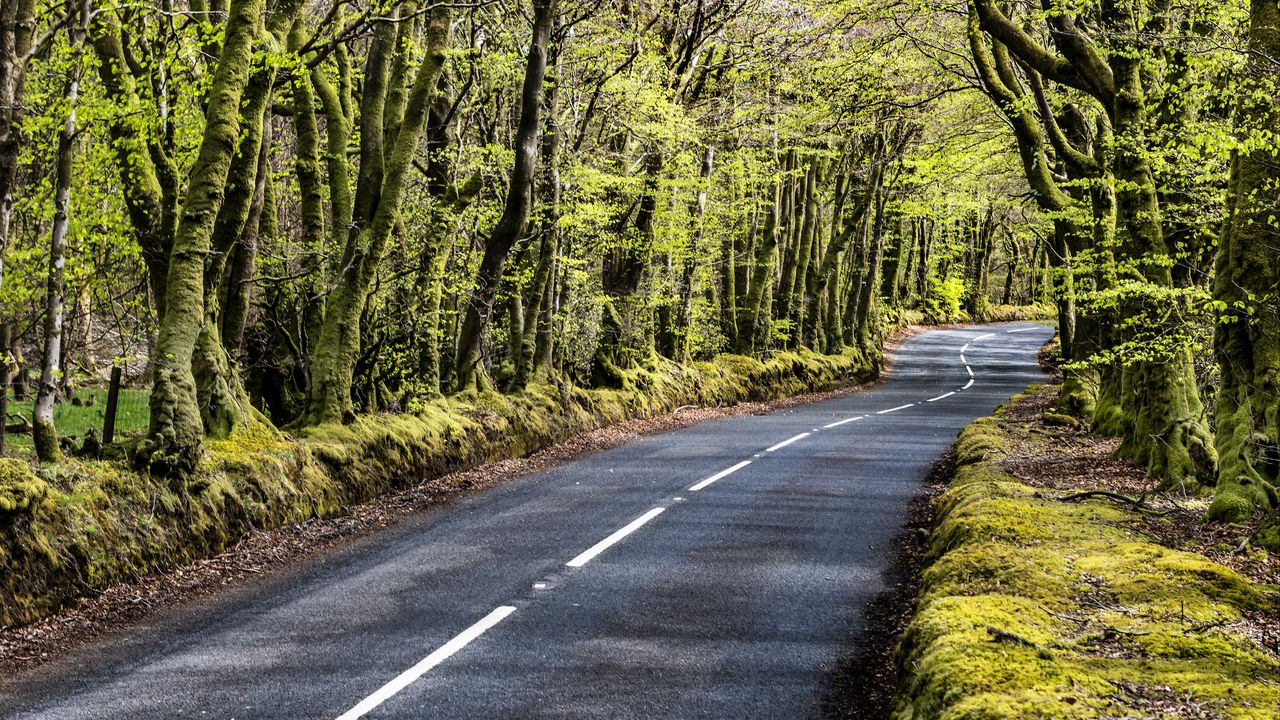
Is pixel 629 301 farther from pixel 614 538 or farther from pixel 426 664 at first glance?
pixel 426 664

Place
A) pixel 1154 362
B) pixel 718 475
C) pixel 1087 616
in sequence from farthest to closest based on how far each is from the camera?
1. pixel 718 475
2. pixel 1154 362
3. pixel 1087 616

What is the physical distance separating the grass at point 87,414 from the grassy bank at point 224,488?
133 inches

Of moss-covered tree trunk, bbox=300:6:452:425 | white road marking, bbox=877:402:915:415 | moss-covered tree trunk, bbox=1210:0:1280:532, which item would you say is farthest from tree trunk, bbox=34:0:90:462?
white road marking, bbox=877:402:915:415

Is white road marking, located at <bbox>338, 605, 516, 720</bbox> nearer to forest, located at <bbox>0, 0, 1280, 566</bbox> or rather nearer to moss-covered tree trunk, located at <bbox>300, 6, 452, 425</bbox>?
forest, located at <bbox>0, 0, 1280, 566</bbox>

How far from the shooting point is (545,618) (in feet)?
25.5

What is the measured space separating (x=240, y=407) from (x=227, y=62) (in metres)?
3.93

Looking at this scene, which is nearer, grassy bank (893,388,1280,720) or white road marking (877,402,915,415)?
grassy bank (893,388,1280,720)

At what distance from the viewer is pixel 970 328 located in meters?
67.6

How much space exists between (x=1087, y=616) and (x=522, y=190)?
11.7 meters

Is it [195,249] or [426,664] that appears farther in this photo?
[195,249]

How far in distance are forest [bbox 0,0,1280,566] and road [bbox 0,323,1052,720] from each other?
2719mm

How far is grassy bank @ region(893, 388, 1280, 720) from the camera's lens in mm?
4590

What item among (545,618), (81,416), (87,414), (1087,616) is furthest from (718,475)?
(87,414)

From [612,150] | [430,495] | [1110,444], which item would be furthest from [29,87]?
[1110,444]
